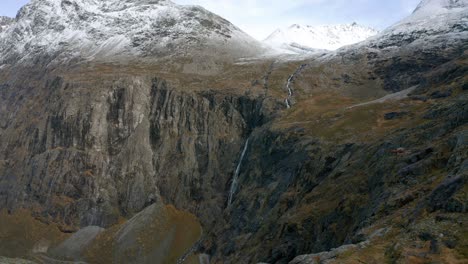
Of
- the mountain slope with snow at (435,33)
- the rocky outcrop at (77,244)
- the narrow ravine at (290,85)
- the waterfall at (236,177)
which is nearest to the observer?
the rocky outcrop at (77,244)

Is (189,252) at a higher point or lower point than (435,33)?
lower

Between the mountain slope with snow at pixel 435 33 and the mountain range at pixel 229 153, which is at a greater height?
the mountain slope with snow at pixel 435 33

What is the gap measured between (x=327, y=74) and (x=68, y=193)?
325ft

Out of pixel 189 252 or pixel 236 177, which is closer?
pixel 189 252

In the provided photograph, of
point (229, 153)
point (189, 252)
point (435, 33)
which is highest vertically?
point (435, 33)

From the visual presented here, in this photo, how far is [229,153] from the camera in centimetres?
14925

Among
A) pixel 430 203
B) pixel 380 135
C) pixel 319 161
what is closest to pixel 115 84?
pixel 319 161

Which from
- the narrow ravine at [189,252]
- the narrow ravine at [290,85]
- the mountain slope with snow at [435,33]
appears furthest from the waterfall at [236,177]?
the mountain slope with snow at [435,33]

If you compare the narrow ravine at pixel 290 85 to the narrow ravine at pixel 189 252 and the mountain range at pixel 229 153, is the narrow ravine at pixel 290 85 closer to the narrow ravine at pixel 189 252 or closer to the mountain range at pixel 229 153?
the mountain range at pixel 229 153

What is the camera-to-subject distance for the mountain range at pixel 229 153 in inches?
2707

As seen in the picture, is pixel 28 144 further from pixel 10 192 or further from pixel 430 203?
pixel 430 203

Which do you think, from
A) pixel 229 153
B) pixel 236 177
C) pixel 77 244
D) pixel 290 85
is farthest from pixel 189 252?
pixel 290 85

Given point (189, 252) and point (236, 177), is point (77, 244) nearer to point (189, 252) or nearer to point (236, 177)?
point (189, 252)

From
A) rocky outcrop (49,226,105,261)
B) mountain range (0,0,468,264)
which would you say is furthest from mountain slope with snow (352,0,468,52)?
rocky outcrop (49,226,105,261)
